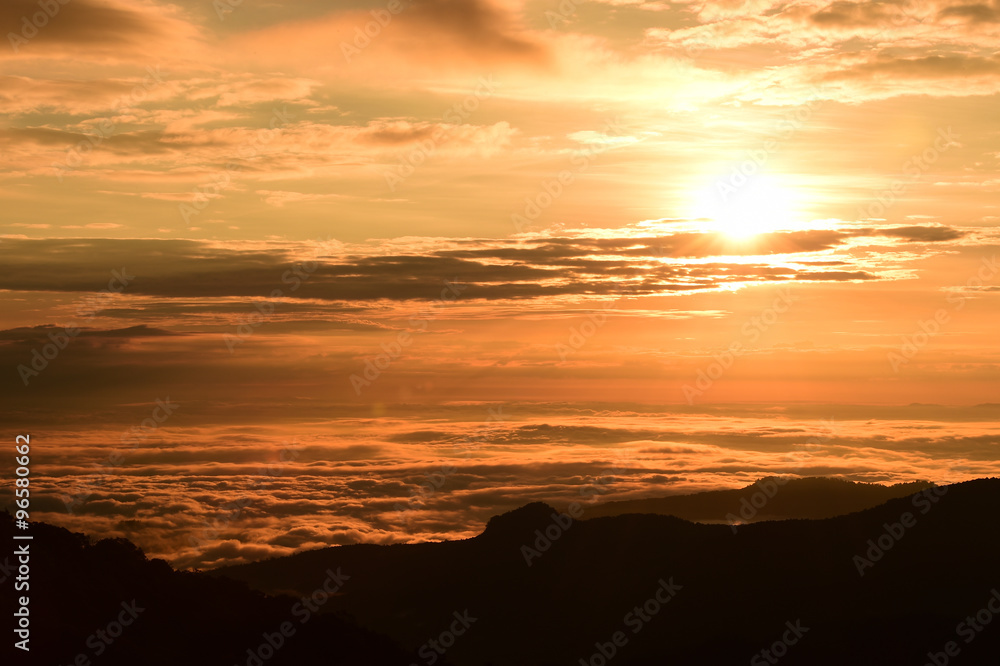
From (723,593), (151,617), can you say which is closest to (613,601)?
(723,593)

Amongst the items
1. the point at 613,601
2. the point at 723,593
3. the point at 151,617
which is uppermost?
the point at 151,617

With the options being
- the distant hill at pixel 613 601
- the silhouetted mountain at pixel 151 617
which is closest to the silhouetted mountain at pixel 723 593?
the distant hill at pixel 613 601

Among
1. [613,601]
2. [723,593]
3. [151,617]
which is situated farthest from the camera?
[613,601]

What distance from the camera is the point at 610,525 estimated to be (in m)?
199

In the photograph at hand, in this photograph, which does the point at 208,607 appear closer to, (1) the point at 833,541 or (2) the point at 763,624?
(2) the point at 763,624

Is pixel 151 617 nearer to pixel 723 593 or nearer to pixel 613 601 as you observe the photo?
pixel 723 593

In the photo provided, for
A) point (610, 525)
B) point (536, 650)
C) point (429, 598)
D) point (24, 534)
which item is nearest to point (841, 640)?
point (536, 650)

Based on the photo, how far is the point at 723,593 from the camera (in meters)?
150

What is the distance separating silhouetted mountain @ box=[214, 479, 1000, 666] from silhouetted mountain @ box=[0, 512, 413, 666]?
2743cm

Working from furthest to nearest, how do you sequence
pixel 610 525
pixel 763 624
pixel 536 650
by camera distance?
pixel 610 525 → pixel 536 650 → pixel 763 624

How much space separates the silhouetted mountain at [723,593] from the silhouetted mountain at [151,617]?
27.4 metres

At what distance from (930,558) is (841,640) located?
103 feet

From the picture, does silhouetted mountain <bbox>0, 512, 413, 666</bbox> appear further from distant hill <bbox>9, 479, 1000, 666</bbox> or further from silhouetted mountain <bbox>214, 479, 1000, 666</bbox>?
silhouetted mountain <bbox>214, 479, 1000, 666</bbox>

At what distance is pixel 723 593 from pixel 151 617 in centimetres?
10908
